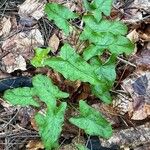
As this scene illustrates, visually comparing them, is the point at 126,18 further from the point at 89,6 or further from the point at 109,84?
the point at 109,84

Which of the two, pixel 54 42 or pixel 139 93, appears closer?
pixel 139 93

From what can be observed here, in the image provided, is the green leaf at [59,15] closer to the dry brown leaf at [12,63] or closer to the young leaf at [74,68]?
the young leaf at [74,68]

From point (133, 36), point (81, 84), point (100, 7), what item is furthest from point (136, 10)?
point (81, 84)

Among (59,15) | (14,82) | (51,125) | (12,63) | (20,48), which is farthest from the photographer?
(20,48)

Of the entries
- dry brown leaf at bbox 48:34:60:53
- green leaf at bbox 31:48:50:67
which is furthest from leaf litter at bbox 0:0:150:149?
green leaf at bbox 31:48:50:67

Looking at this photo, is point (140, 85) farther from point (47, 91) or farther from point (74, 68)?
point (47, 91)

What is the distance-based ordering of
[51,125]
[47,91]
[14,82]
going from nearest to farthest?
[51,125] → [47,91] → [14,82]
